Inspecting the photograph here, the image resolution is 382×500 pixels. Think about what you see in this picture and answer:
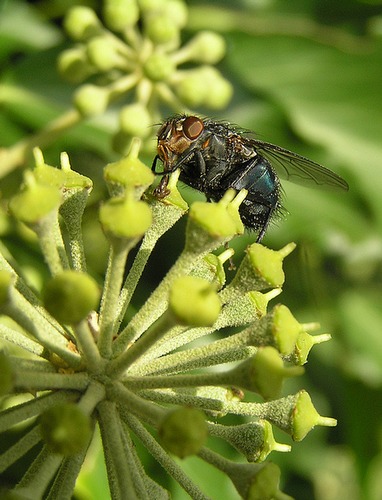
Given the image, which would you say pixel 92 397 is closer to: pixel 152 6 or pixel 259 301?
pixel 259 301

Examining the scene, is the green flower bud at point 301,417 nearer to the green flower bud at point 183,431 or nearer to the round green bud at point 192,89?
the green flower bud at point 183,431

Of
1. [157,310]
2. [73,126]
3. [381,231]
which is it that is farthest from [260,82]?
[157,310]

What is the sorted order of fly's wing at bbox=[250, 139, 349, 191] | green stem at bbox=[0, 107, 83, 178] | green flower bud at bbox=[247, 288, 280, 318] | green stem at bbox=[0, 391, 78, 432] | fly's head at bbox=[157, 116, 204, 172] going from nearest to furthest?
green stem at bbox=[0, 391, 78, 432], green flower bud at bbox=[247, 288, 280, 318], fly's head at bbox=[157, 116, 204, 172], fly's wing at bbox=[250, 139, 349, 191], green stem at bbox=[0, 107, 83, 178]

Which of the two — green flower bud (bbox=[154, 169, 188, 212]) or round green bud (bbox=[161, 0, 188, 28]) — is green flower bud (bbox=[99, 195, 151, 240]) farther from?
round green bud (bbox=[161, 0, 188, 28])

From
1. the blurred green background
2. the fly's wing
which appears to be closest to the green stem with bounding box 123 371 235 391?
the fly's wing

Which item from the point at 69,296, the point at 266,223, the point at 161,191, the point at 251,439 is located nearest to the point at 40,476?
the point at 69,296

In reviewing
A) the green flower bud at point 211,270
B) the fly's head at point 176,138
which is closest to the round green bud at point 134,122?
the fly's head at point 176,138
